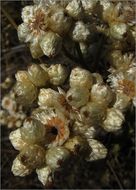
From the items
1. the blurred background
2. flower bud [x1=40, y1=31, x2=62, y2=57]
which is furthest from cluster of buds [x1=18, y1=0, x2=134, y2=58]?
the blurred background

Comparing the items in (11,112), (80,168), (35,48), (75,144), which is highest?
(35,48)

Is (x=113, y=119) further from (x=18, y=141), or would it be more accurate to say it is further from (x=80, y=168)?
(x=80, y=168)

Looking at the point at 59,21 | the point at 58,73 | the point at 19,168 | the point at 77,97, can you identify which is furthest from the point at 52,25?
the point at 19,168

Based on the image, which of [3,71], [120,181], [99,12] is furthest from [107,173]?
[99,12]

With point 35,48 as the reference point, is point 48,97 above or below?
below

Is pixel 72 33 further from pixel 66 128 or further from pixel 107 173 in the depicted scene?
pixel 107 173

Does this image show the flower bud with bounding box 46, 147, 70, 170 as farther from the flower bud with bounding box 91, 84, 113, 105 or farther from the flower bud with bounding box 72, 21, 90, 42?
the flower bud with bounding box 72, 21, 90, 42
